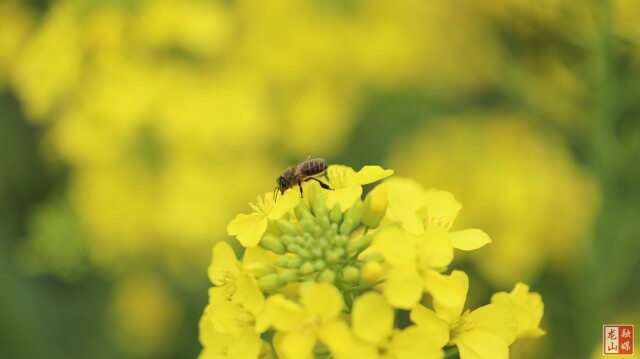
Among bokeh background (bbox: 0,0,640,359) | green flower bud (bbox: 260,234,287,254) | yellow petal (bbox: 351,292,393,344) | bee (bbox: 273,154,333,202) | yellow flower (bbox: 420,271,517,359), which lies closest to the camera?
yellow petal (bbox: 351,292,393,344)

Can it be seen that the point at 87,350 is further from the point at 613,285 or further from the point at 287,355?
the point at 287,355

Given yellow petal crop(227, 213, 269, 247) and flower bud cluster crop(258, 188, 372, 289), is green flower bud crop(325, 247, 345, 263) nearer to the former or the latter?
flower bud cluster crop(258, 188, 372, 289)

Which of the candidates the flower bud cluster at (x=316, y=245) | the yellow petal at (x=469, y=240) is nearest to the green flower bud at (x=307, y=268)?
the flower bud cluster at (x=316, y=245)

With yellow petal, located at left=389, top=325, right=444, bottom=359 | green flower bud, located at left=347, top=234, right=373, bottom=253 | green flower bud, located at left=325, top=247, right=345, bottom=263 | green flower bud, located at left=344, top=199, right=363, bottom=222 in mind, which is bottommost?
yellow petal, located at left=389, top=325, right=444, bottom=359

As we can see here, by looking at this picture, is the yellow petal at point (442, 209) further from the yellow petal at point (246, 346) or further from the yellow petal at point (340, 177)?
the yellow petal at point (246, 346)

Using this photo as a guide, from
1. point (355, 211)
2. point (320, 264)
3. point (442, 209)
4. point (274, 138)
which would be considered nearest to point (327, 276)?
point (320, 264)

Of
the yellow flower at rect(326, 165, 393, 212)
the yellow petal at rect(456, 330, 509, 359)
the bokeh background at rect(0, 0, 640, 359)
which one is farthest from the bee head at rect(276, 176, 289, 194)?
the bokeh background at rect(0, 0, 640, 359)

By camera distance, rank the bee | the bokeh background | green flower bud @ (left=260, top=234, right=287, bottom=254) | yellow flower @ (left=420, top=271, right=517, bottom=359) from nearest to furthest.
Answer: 1. yellow flower @ (left=420, top=271, right=517, bottom=359)
2. green flower bud @ (left=260, top=234, right=287, bottom=254)
3. the bee
4. the bokeh background

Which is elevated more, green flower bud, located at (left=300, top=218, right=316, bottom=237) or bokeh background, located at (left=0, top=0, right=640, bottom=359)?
bokeh background, located at (left=0, top=0, right=640, bottom=359)
